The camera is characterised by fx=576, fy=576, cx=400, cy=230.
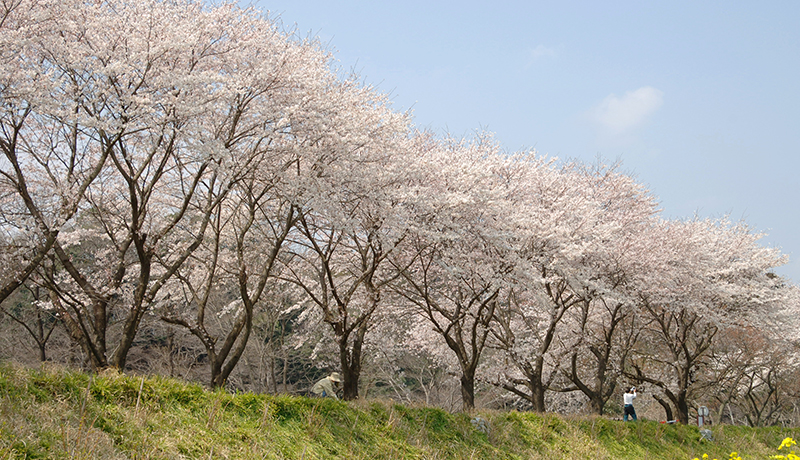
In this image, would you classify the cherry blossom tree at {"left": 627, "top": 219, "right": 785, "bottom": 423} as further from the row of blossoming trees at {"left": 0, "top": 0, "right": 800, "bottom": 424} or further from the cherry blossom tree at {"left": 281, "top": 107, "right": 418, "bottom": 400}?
the cherry blossom tree at {"left": 281, "top": 107, "right": 418, "bottom": 400}

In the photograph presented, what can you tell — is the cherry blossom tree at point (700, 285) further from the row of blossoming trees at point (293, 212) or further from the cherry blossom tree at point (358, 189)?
the cherry blossom tree at point (358, 189)

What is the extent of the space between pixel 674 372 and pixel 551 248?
38.9ft

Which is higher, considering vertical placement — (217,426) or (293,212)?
(293,212)

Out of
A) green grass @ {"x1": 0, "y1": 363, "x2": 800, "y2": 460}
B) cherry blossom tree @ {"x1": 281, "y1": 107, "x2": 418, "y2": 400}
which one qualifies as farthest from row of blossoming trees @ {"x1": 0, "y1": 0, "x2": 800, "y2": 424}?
green grass @ {"x1": 0, "y1": 363, "x2": 800, "y2": 460}

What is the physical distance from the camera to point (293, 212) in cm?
1177

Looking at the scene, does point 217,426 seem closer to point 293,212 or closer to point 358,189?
point 293,212

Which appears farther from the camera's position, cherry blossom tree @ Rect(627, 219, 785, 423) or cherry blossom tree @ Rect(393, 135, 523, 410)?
cherry blossom tree @ Rect(627, 219, 785, 423)

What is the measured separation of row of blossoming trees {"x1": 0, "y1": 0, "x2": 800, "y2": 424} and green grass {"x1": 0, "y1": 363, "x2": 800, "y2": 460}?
2704mm

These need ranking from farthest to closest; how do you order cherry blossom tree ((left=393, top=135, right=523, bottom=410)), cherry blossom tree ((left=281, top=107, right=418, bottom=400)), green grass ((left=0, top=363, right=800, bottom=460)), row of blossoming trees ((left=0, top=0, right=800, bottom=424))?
cherry blossom tree ((left=393, top=135, right=523, bottom=410)) → cherry blossom tree ((left=281, top=107, right=418, bottom=400)) → row of blossoming trees ((left=0, top=0, right=800, bottom=424)) → green grass ((left=0, top=363, right=800, bottom=460))

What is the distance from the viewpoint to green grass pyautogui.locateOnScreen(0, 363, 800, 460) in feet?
16.9

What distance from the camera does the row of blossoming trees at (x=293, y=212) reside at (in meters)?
9.41

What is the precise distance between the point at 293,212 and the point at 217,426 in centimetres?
602

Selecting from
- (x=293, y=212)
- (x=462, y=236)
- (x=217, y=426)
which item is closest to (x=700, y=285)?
(x=462, y=236)

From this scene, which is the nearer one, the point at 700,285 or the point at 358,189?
the point at 358,189
